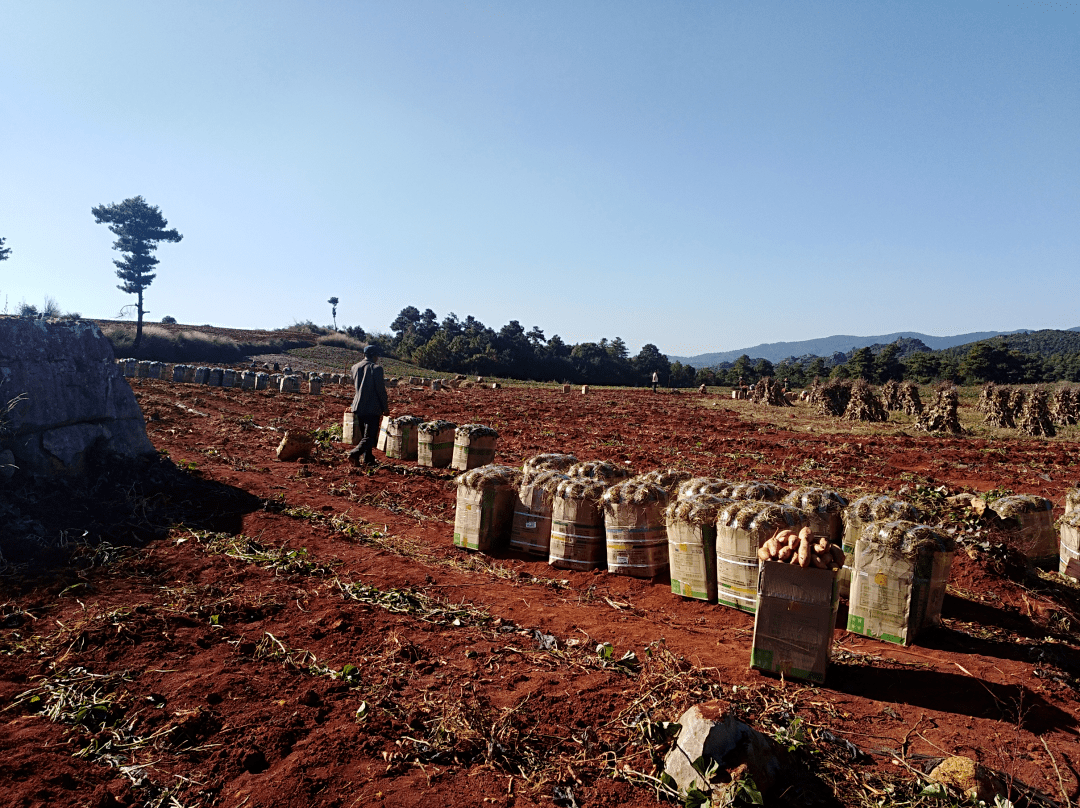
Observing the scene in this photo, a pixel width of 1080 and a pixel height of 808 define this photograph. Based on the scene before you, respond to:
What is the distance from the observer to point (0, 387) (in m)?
7.87

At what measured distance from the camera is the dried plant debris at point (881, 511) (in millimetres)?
5473

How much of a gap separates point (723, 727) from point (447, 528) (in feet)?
18.5

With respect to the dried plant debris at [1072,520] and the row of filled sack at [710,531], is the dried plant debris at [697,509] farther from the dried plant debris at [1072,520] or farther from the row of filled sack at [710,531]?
the dried plant debris at [1072,520]

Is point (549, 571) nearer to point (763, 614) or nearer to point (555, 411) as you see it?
point (763, 614)

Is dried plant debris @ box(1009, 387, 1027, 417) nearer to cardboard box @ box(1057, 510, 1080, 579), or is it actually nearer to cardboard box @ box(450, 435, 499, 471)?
cardboard box @ box(1057, 510, 1080, 579)

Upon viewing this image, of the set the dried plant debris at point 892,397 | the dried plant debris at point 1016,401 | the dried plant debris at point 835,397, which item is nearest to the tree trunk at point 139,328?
the dried plant debris at point 835,397

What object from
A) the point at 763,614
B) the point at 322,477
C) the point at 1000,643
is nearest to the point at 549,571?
the point at 763,614

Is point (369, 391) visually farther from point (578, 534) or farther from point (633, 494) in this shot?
point (633, 494)

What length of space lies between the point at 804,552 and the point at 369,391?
9415 mm

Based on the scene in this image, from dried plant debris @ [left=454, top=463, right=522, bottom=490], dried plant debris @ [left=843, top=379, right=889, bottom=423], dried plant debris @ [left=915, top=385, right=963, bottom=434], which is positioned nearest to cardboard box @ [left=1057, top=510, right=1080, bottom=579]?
dried plant debris @ [left=454, top=463, right=522, bottom=490]

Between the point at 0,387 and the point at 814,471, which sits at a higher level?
the point at 0,387

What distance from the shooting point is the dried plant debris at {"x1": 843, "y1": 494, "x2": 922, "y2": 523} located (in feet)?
18.0

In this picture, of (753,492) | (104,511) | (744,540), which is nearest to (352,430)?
(104,511)

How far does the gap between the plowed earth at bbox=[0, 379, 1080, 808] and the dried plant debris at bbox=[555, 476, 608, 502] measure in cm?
83
